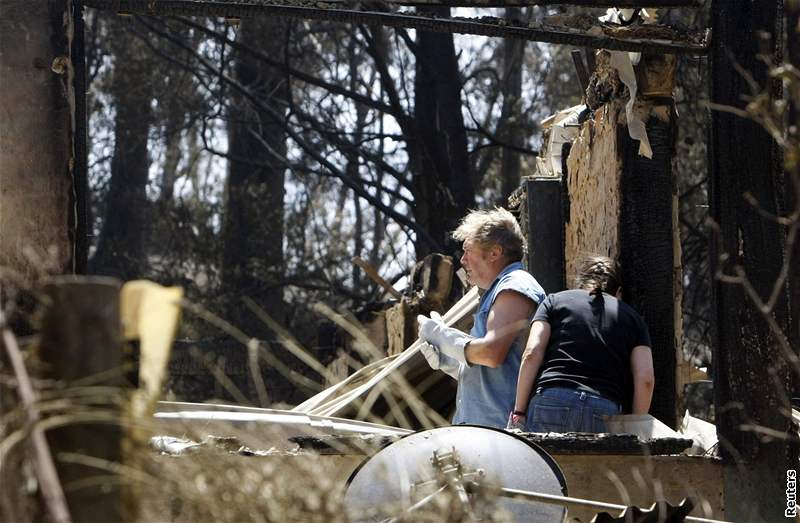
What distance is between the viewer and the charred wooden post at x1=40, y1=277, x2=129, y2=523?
6.86 feet

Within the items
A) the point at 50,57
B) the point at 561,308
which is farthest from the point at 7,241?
the point at 561,308

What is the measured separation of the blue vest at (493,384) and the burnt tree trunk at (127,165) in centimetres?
1314

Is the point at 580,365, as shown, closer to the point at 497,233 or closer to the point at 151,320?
the point at 497,233

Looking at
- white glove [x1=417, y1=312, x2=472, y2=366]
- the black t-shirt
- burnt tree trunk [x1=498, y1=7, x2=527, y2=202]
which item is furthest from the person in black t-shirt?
burnt tree trunk [x1=498, y1=7, x2=527, y2=202]

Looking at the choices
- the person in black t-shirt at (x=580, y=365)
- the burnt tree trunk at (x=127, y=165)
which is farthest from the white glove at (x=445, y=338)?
the burnt tree trunk at (x=127, y=165)

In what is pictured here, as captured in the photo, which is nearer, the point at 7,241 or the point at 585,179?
the point at 7,241

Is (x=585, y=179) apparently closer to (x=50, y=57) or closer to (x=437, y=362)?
(x=437, y=362)

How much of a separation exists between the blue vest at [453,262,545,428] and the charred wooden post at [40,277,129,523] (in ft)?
10.8

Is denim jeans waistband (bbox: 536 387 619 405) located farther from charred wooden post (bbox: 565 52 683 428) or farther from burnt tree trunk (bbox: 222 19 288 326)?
burnt tree trunk (bbox: 222 19 288 326)

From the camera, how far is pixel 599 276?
552 centimetres

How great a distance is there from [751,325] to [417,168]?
9.71 meters

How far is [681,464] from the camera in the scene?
4922 mm

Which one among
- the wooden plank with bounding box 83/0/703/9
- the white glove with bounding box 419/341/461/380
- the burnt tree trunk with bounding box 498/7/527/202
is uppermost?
the burnt tree trunk with bounding box 498/7/527/202

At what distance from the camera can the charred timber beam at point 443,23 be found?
498cm
